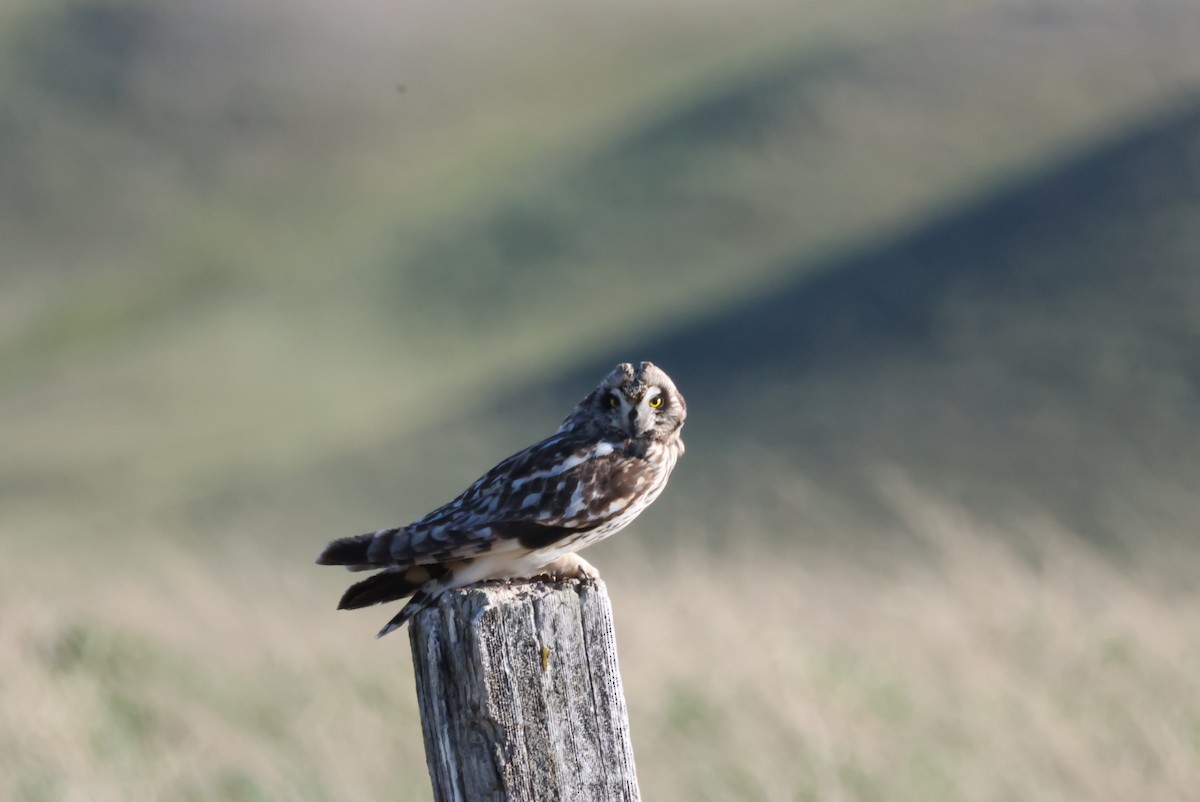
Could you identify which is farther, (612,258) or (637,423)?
(612,258)

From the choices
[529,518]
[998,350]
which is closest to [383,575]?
[529,518]

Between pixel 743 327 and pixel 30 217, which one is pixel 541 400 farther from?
pixel 30 217

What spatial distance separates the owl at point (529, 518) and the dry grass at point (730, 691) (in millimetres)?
1913

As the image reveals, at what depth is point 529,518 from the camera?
4.20 meters

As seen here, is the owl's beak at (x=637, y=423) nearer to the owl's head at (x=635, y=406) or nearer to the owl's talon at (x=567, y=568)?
the owl's head at (x=635, y=406)

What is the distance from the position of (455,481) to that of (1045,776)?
1880cm

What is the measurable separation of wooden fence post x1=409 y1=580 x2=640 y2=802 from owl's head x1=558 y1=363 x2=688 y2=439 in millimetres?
1410

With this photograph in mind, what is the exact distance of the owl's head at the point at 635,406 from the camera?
469cm

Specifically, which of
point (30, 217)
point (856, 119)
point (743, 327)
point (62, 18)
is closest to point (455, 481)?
point (743, 327)

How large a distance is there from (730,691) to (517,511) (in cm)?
272

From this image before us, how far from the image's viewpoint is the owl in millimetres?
4090

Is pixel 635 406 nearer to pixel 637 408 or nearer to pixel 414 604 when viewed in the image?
pixel 637 408

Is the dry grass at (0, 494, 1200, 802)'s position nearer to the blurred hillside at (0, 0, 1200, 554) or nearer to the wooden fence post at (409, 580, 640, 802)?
the wooden fence post at (409, 580, 640, 802)

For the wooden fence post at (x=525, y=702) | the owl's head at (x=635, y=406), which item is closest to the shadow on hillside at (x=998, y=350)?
the owl's head at (x=635, y=406)
